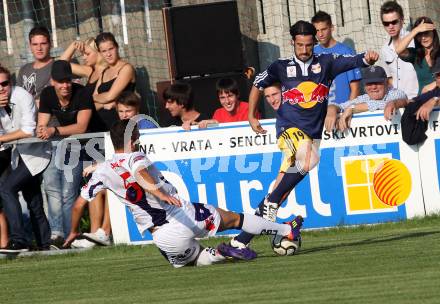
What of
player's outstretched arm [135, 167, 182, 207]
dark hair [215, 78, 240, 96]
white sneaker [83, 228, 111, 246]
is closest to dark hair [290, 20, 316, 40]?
player's outstretched arm [135, 167, 182, 207]

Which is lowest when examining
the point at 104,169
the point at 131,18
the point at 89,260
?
the point at 89,260

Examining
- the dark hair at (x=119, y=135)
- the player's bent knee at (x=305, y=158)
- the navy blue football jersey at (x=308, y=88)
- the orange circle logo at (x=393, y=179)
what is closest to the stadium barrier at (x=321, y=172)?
the orange circle logo at (x=393, y=179)

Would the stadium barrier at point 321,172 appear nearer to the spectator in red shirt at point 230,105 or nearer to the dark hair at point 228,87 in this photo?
the spectator in red shirt at point 230,105

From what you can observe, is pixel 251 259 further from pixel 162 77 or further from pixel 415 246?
pixel 162 77

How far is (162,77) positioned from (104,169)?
784 cm

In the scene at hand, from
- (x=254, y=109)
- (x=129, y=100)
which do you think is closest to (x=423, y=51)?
(x=254, y=109)

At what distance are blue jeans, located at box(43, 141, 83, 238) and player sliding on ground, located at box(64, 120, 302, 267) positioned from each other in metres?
3.70

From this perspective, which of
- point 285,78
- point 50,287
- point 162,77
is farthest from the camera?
point 162,77

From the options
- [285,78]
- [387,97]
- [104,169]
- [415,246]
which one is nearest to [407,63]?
[387,97]

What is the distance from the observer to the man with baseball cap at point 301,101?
1174cm

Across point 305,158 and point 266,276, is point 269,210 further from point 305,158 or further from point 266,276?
point 266,276

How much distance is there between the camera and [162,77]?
60.5 feet

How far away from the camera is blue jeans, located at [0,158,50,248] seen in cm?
1418

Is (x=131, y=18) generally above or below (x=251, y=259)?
above
